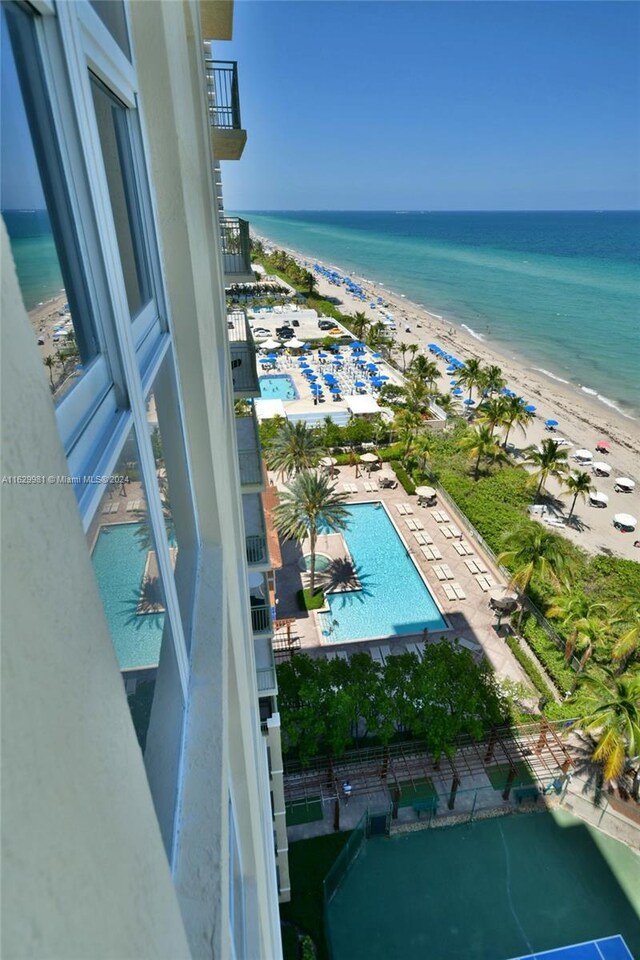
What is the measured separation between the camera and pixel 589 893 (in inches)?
500

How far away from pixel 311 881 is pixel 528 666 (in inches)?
391

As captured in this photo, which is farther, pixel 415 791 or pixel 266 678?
pixel 415 791

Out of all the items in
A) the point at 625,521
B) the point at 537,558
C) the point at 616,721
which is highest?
the point at 616,721

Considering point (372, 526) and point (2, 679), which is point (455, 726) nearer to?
point (372, 526)

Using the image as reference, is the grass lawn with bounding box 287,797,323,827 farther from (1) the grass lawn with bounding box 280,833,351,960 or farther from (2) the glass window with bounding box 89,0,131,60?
(2) the glass window with bounding box 89,0,131,60

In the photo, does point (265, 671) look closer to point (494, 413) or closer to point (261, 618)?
point (261, 618)

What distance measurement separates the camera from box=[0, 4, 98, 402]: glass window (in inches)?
44.3

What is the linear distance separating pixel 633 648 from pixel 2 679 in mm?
17975

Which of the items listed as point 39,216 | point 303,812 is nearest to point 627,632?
point 303,812

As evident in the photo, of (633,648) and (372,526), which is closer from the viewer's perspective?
(633,648)

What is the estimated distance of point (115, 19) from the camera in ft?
6.59

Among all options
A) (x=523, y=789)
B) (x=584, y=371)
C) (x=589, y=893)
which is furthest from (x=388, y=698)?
(x=584, y=371)

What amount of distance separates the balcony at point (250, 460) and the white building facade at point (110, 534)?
664cm

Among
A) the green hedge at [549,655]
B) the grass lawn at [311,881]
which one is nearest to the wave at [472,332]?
the green hedge at [549,655]
